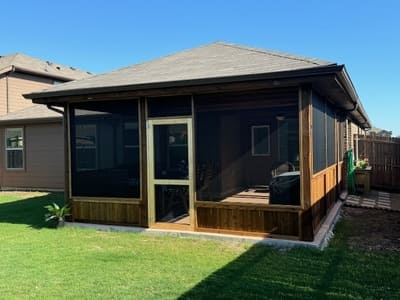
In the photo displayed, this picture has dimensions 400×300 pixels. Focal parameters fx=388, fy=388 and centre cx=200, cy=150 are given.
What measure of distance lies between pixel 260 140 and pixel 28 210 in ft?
19.5

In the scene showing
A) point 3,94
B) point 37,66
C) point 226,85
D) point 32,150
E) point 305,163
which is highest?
point 37,66

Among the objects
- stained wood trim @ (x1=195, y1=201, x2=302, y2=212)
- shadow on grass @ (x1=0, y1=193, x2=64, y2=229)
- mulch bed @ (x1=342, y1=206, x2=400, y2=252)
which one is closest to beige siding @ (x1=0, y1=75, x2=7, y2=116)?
shadow on grass @ (x1=0, y1=193, x2=64, y2=229)

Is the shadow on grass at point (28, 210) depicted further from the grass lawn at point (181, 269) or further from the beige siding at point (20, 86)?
the beige siding at point (20, 86)

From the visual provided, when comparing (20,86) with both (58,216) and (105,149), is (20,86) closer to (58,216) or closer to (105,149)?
(58,216)

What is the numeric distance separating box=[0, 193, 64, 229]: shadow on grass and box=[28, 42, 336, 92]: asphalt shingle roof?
9.20ft

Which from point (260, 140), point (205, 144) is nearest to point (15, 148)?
point (260, 140)

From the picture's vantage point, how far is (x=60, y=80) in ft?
66.8

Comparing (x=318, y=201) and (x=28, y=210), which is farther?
(x=28, y=210)

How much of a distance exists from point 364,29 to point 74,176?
1509 cm

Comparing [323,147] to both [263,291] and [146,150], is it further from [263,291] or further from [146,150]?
[263,291]

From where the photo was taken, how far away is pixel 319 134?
22.5 feet

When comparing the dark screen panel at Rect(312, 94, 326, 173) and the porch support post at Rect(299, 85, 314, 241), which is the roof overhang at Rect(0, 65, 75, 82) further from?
the porch support post at Rect(299, 85, 314, 241)

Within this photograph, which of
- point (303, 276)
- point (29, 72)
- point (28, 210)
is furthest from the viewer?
point (29, 72)

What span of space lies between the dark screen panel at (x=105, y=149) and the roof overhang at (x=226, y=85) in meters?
0.31
